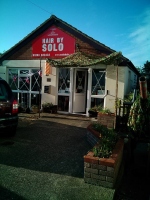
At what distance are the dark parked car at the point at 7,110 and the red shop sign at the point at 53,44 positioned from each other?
5.12 m

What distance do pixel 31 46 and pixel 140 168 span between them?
8.98 metres

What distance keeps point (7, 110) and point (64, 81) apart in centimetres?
510

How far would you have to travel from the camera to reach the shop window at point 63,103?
30.6ft

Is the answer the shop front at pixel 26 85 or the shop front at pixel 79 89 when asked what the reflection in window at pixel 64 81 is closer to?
the shop front at pixel 79 89

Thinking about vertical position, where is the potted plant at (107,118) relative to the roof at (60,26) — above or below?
below

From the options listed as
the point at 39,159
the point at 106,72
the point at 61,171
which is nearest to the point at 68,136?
the point at 39,159

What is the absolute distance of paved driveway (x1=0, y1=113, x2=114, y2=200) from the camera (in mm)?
2379

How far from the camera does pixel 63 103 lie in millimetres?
9453

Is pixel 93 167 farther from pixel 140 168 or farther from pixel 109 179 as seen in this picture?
pixel 140 168

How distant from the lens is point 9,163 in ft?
10.9

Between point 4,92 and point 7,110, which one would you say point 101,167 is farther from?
point 4,92

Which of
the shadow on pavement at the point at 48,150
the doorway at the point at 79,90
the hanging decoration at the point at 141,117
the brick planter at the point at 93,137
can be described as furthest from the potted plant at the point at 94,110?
the hanging decoration at the point at 141,117

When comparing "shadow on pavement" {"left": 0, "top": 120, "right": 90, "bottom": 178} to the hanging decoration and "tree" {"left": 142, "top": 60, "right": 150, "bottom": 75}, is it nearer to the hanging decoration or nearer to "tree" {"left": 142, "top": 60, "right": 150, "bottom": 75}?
the hanging decoration

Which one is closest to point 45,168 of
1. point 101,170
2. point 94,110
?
point 101,170
